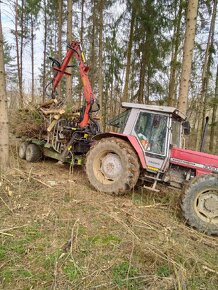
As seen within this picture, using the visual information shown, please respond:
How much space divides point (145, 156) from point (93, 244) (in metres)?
2.30

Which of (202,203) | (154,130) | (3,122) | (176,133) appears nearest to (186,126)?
(176,133)

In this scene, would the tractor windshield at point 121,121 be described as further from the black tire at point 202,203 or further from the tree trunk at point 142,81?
the tree trunk at point 142,81

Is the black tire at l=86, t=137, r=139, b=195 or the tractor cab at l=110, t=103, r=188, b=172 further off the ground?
the tractor cab at l=110, t=103, r=188, b=172

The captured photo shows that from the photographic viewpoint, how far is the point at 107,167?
5055 millimetres

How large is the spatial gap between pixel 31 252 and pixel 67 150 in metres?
3.49

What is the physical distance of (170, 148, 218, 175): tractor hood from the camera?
4375mm

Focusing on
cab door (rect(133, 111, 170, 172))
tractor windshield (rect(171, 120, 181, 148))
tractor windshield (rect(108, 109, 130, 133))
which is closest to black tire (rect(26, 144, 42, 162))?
tractor windshield (rect(108, 109, 130, 133))

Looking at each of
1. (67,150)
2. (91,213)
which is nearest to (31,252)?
(91,213)

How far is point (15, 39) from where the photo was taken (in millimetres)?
17438

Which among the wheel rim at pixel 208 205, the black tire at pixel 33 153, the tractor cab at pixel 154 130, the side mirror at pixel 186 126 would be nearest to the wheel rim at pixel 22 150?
Result: the black tire at pixel 33 153

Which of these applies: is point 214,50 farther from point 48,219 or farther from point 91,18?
point 48,219

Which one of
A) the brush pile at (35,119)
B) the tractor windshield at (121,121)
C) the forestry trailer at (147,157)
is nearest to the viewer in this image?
the forestry trailer at (147,157)

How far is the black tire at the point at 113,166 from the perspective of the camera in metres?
4.66

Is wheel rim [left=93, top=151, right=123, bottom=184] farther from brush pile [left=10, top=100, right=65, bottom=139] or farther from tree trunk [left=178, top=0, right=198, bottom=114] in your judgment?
tree trunk [left=178, top=0, right=198, bottom=114]
